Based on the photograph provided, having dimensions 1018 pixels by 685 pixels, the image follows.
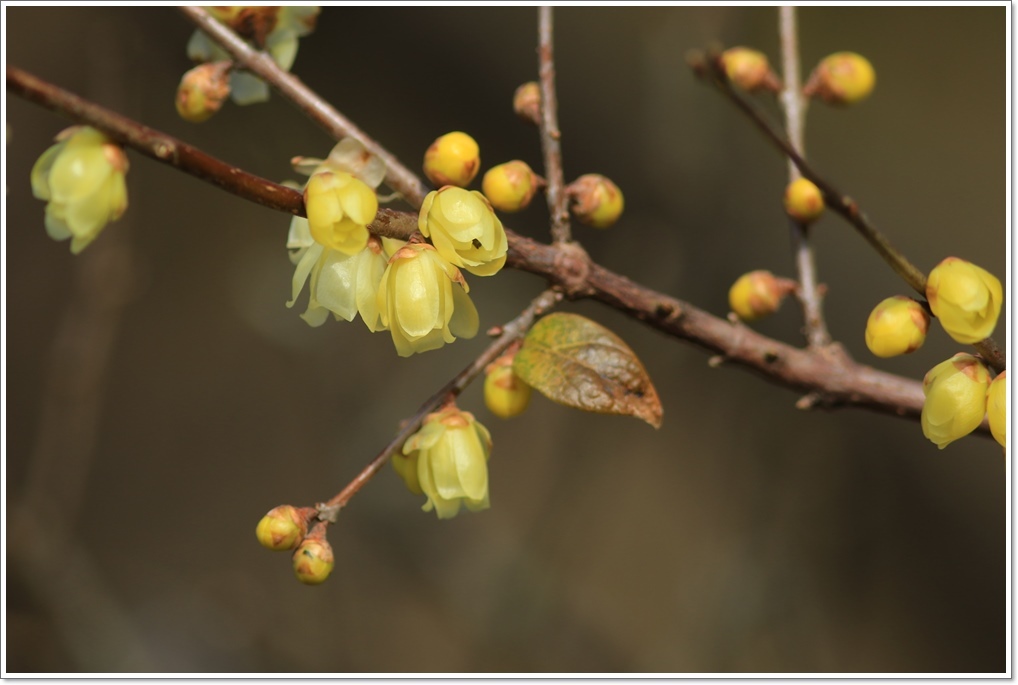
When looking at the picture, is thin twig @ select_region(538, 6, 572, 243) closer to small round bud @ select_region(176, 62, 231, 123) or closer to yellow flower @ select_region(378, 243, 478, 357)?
yellow flower @ select_region(378, 243, 478, 357)

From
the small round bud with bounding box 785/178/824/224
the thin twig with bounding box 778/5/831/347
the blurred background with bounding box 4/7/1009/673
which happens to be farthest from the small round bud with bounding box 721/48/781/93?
the blurred background with bounding box 4/7/1009/673

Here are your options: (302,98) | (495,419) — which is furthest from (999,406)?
(495,419)

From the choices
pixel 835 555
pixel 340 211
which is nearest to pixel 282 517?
pixel 340 211

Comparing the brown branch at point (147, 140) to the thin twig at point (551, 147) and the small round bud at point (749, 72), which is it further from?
the small round bud at point (749, 72)

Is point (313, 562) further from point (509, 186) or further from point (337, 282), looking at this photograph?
point (509, 186)

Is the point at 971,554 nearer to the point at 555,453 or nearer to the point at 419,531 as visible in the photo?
the point at 555,453

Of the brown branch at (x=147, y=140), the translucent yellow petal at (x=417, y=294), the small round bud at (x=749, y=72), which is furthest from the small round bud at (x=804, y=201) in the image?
the brown branch at (x=147, y=140)
